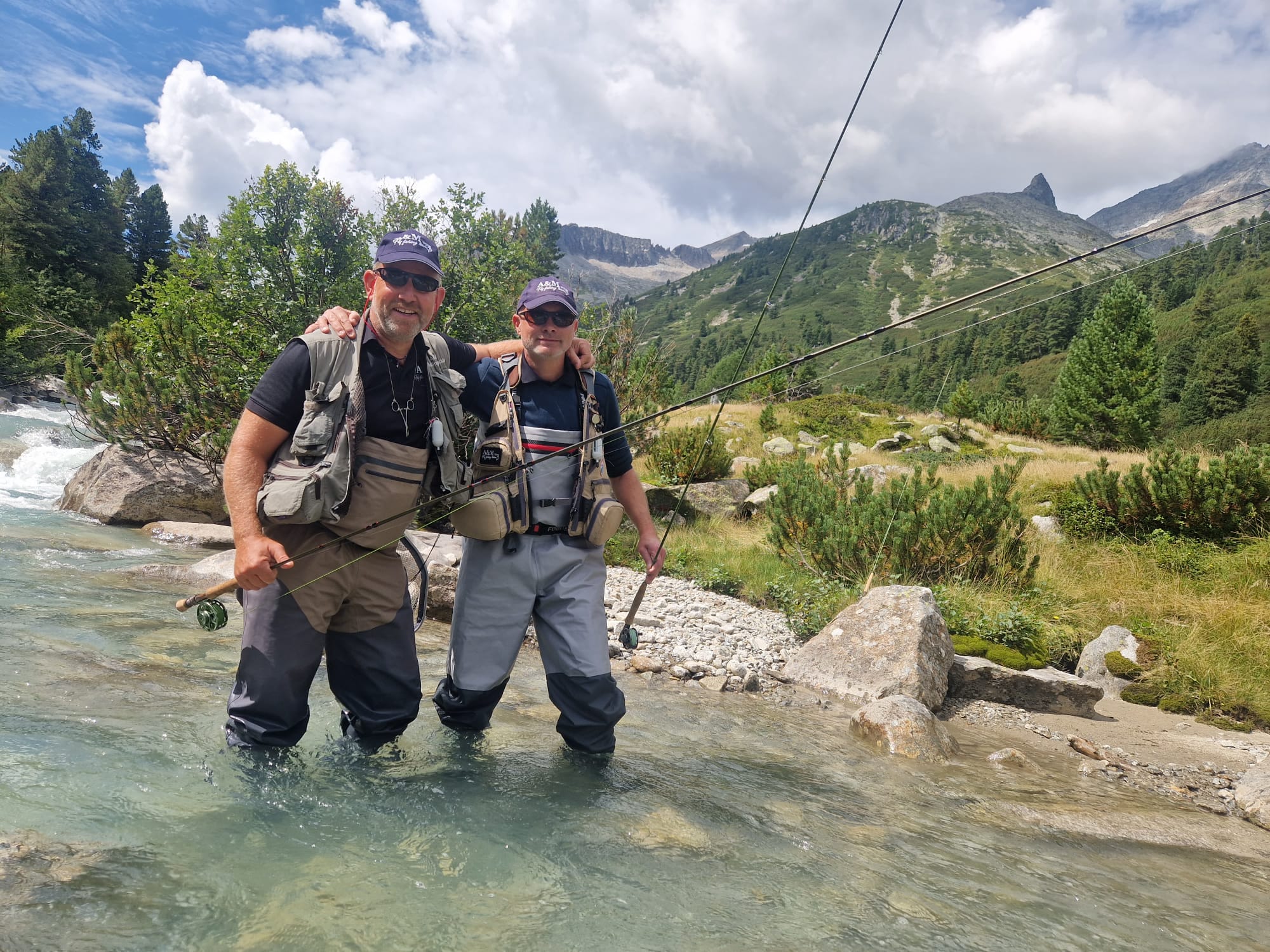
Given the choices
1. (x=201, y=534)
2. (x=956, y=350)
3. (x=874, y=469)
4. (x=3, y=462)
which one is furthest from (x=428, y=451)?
(x=956, y=350)

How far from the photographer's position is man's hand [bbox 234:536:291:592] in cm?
292

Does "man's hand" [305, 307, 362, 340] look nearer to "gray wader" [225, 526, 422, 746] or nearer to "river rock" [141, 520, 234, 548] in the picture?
"gray wader" [225, 526, 422, 746]

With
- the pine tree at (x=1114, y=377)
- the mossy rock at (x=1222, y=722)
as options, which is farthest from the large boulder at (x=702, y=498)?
the pine tree at (x=1114, y=377)

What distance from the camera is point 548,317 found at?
3.70m

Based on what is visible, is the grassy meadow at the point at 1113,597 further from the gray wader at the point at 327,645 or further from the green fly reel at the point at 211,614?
the green fly reel at the point at 211,614

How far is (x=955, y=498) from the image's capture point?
352 inches

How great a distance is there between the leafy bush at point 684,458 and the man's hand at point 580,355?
11.9 metres

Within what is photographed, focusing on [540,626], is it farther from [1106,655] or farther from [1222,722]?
[1106,655]

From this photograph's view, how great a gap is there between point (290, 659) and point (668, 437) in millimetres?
13809

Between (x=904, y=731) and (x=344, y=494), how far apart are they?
400 cm

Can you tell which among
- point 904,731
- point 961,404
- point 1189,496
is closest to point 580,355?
point 904,731

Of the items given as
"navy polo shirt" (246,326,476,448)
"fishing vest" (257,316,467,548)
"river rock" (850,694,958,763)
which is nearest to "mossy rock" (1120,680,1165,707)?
"river rock" (850,694,958,763)

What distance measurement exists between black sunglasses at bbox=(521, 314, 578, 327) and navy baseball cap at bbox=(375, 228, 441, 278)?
48cm

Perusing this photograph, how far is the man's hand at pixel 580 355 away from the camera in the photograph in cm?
389
